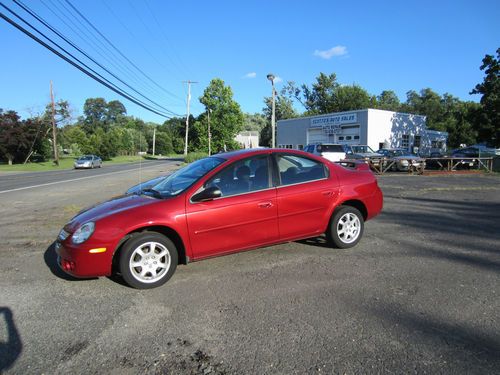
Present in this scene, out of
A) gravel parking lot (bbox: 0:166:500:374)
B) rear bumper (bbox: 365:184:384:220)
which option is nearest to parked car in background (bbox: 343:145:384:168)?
rear bumper (bbox: 365:184:384:220)

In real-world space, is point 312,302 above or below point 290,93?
below

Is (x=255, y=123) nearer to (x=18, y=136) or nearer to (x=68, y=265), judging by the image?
(x=18, y=136)

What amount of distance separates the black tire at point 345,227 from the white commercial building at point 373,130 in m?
29.4

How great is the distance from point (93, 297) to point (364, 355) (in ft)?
9.35

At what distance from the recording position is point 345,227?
5426 millimetres

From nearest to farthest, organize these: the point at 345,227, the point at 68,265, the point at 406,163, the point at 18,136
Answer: the point at 68,265, the point at 345,227, the point at 406,163, the point at 18,136

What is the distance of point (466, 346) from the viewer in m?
2.90

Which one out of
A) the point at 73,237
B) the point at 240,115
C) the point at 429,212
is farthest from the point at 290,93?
the point at 73,237

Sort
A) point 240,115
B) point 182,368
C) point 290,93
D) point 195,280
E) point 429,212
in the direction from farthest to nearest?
point 290,93 → point 240,115 → point 429,212 → point 195,280 → point 182,368

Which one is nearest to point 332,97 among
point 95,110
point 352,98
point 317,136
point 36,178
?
point 352,98

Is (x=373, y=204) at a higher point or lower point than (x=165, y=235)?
higher

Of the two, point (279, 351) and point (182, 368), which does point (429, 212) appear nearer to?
point (279, 351)

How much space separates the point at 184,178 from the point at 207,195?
2.49 ft

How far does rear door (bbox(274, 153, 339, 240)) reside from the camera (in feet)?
15.8
